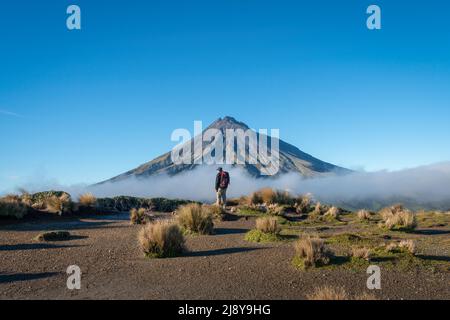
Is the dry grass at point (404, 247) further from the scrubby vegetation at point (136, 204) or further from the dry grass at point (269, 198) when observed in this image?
the scrubby vegetation at point (136, 204)

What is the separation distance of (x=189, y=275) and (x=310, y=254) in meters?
2.79

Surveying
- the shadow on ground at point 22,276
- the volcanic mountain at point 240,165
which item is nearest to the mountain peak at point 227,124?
the volcanic mountain at point 240,165

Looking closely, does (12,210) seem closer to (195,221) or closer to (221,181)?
(221,181)

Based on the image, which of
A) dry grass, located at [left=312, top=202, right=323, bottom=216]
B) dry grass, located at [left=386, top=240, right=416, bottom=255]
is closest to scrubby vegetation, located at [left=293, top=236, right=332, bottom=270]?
dry grass, located at [left=386, top=240, right=416, bottom=255]

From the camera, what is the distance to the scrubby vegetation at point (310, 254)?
10203mm

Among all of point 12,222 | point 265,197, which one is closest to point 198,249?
point 12,222

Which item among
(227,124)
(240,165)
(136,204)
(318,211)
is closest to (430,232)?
(318,211)

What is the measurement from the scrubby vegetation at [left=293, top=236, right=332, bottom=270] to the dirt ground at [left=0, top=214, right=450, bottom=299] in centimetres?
30

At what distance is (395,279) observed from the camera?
9.28m

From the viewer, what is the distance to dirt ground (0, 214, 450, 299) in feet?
26.8

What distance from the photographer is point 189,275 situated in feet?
31.3

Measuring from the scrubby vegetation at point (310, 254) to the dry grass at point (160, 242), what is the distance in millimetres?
3172

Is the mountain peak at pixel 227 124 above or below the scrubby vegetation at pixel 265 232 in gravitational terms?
above
